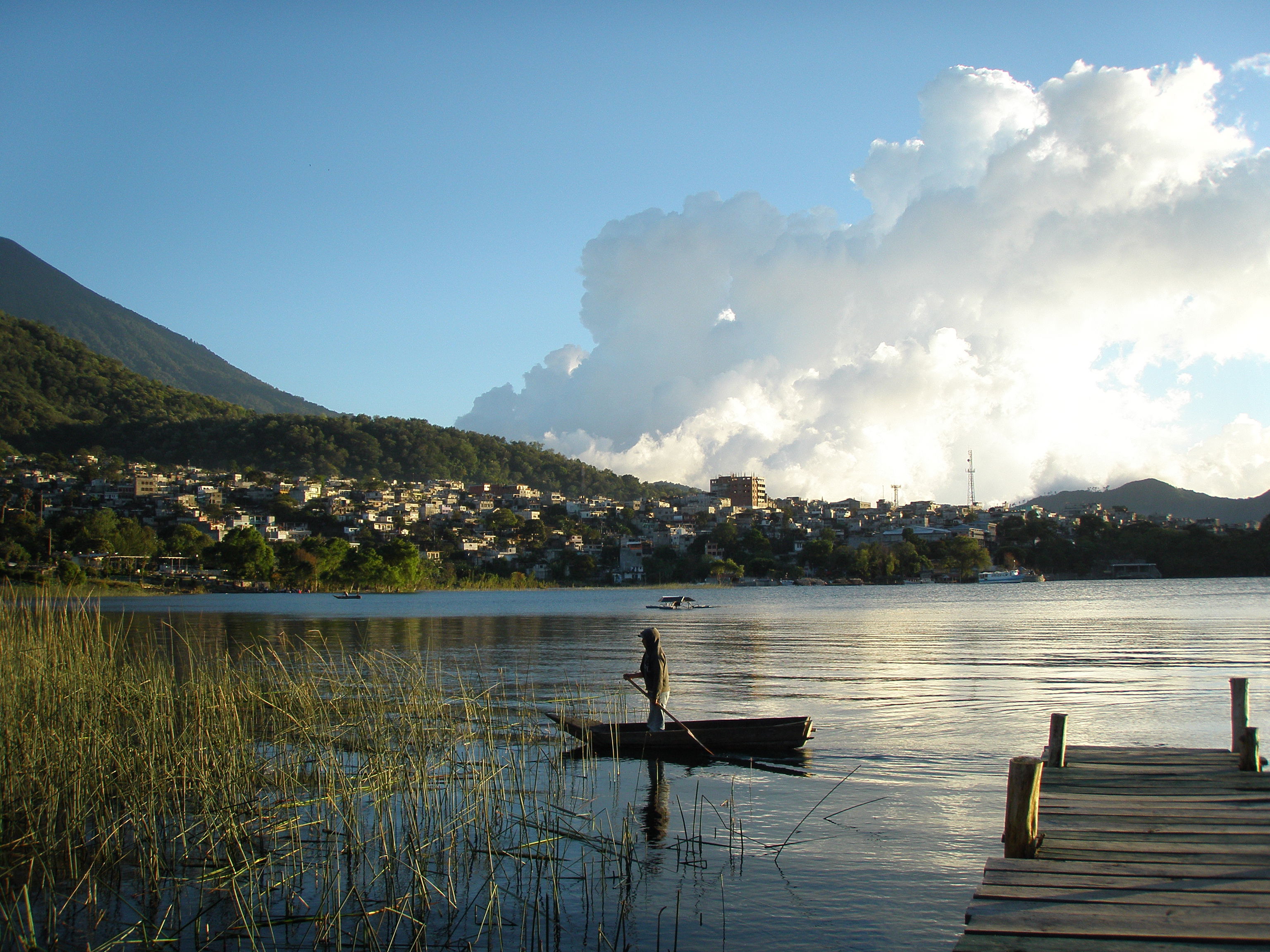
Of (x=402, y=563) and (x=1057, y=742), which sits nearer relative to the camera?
(x=1057, y=742)

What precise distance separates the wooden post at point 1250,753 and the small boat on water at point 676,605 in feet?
219

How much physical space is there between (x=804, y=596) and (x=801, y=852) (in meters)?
98.5

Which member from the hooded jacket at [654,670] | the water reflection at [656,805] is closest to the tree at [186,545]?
the hooded jacket at [654,670]

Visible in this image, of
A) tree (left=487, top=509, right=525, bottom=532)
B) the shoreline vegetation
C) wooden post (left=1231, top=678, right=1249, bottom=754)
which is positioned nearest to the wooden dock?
wooden post (left=1231, top=678, right=1249, bottom=754)

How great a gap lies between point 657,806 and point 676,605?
6968cm

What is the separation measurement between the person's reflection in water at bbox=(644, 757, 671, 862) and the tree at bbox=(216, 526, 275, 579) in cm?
10117

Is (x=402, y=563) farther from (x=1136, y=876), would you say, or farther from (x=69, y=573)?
(x=1136, y=876)

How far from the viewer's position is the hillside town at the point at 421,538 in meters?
110

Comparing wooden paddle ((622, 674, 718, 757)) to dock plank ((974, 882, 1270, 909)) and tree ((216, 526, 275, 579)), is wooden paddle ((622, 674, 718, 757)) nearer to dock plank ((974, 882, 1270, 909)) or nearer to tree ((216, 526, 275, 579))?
dock plank ((974, 882, 1270, 909))

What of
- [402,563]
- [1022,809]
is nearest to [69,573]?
[402,563]

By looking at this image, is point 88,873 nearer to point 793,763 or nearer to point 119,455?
point 793,763

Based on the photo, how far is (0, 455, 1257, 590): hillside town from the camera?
110m

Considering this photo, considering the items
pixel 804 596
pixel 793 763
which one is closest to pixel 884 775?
pixel 793 763

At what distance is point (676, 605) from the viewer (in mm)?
81938
